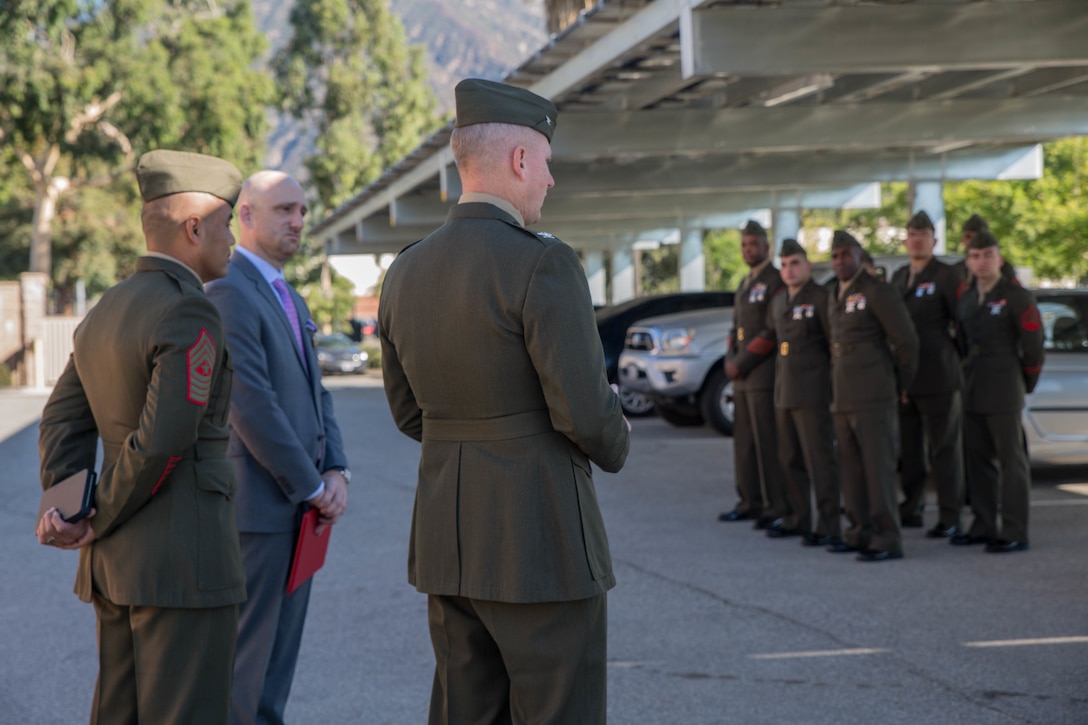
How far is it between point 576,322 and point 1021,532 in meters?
6.50

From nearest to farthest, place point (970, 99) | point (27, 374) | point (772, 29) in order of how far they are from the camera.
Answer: point (772, 29) → point (970, 99) → point (27, 374)

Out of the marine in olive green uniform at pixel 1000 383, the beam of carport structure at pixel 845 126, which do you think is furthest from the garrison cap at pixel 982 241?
the beam of carport structure at pixel 845 126

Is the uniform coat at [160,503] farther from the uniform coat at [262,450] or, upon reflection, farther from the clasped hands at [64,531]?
the uniform coat at [262,450]

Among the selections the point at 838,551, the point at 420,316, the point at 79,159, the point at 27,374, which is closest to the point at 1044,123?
the point at 838,551

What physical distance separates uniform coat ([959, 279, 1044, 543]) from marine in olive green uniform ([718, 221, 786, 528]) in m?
1.39

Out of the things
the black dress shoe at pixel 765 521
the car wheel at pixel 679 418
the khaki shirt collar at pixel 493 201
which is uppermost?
the khaki shirt collar at pixel 493 201

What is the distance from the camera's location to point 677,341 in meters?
15.7

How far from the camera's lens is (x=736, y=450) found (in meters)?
10.1

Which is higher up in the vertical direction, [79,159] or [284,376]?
[79,159]

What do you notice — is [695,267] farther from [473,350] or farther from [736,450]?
[473,350]

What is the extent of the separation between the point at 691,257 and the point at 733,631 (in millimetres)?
23897

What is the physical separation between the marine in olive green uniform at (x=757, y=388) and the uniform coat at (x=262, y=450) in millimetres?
5624

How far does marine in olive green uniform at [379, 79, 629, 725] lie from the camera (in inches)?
115

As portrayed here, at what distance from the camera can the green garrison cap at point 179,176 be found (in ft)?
11.5
